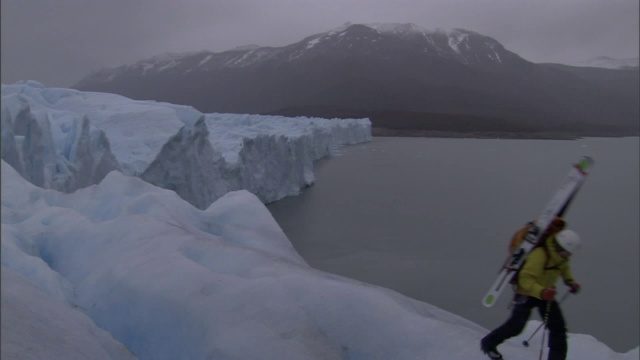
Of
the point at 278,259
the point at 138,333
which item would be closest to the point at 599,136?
the point at 278,259

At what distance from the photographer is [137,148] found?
6555mm

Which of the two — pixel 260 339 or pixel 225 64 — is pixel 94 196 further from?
pixel 260 339

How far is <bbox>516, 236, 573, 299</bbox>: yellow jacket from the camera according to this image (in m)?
1.84

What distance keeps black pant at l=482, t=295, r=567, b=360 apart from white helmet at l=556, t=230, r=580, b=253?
0.28m

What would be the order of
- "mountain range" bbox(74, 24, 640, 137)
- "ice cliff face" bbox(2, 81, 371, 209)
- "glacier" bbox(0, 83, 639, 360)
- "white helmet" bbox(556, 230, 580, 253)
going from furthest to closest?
"ice cliff face" bbox(2, 81, 371, 209), "mountain range" bbox(74, 24, 640, 137), "glacier" bbox(0, 83, 639, 360), "white helmet" bbox(556, 230, 580, 253)

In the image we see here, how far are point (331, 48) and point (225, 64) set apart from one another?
0.61 metres

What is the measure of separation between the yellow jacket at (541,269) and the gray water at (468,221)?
179 cm

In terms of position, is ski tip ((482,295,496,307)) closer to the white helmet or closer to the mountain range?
the white helmet

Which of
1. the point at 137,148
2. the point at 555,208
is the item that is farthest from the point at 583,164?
the point at 137,148

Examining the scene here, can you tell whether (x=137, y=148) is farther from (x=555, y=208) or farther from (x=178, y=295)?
(x=555, y=208)

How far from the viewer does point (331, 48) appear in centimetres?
283

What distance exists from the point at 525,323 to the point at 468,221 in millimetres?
5926

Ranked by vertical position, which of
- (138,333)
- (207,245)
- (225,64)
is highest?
(225,64)

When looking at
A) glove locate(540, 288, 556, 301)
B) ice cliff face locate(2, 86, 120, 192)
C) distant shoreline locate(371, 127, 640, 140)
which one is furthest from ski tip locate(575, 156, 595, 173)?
ice cliff face locate(2, 86, 120, 192)
